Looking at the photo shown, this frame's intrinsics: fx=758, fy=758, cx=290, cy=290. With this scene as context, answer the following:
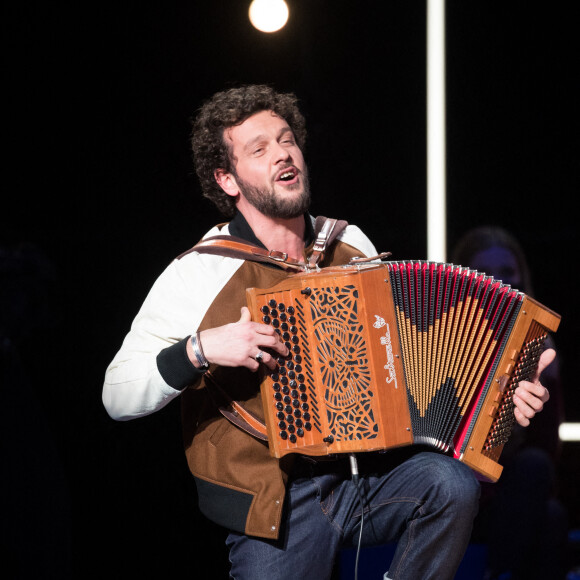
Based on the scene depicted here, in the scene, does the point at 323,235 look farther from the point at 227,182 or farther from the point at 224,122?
the point at 224,122

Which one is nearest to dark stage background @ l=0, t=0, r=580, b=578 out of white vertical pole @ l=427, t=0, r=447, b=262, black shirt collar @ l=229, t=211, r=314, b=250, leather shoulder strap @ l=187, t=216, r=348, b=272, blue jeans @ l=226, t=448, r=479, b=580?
white vertical pole @ l=427, t=0, r=447, b=262

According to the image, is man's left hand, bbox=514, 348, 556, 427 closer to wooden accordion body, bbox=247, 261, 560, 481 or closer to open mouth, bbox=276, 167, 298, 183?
wooden accordion body, bbox=247, 261, 560, 481

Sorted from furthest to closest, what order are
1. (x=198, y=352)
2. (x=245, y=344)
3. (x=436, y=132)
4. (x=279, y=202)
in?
(x=436, y=132) < (x=279, y=202) < (x=198, y=352) < (x=245, y=344)

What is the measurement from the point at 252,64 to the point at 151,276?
923 millimetres

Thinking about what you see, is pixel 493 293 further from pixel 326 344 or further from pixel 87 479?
pixel 87 479

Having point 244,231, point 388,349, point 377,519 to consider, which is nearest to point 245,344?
point 388,349

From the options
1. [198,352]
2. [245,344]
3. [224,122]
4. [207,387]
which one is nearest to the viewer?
[245,344]

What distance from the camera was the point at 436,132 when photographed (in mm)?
3229

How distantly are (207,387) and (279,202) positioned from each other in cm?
58

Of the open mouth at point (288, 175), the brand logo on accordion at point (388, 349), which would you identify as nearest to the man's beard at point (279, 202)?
the open mouth at point (288, 175)

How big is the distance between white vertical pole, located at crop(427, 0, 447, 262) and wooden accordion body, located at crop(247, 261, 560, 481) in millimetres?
1280

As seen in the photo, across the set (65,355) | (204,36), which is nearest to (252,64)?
(204,36)

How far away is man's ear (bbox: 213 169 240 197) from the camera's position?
2387mm

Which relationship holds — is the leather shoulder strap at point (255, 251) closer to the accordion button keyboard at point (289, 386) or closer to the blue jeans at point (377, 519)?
the accordion button keyboard at point (289, 386)
